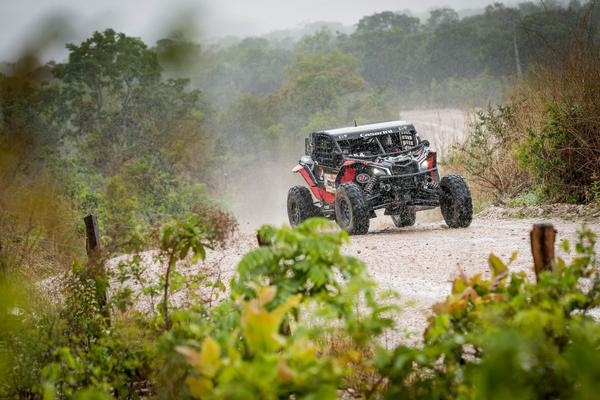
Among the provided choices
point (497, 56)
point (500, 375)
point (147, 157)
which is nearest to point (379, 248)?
point (500, 375)

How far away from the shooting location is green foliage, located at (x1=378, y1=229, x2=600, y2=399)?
2.22 meters

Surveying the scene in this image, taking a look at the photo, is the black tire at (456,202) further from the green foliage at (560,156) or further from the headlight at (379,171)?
the green foliage at (560,156)

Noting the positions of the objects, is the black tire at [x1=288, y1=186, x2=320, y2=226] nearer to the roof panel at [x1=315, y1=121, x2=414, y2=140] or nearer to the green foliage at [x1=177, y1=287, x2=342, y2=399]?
the roof panel at [x1=315, y1=121, x2=414, y2=140]

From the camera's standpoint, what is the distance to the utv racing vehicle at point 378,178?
34.0 ft

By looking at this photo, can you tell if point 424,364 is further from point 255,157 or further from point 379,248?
point 255,157

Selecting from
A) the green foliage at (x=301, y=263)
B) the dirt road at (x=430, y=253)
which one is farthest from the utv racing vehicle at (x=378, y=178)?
the green foliage at (x=301, y=263)

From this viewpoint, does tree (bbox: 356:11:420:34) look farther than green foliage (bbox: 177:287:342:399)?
Yes

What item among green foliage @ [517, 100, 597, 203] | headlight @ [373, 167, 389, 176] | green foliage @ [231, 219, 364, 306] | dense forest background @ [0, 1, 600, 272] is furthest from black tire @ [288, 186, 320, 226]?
green foliage @ [231, 219, 364, 306]

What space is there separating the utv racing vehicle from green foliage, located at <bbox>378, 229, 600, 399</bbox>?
6894mm

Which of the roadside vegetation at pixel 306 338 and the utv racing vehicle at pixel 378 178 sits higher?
the utv racing vehicle at pixel 378 178

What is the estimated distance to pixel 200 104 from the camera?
3369cm

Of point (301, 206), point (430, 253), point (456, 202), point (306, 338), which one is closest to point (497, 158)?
point (456, 202)

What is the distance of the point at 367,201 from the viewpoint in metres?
10.5

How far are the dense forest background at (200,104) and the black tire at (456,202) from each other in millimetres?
2349
